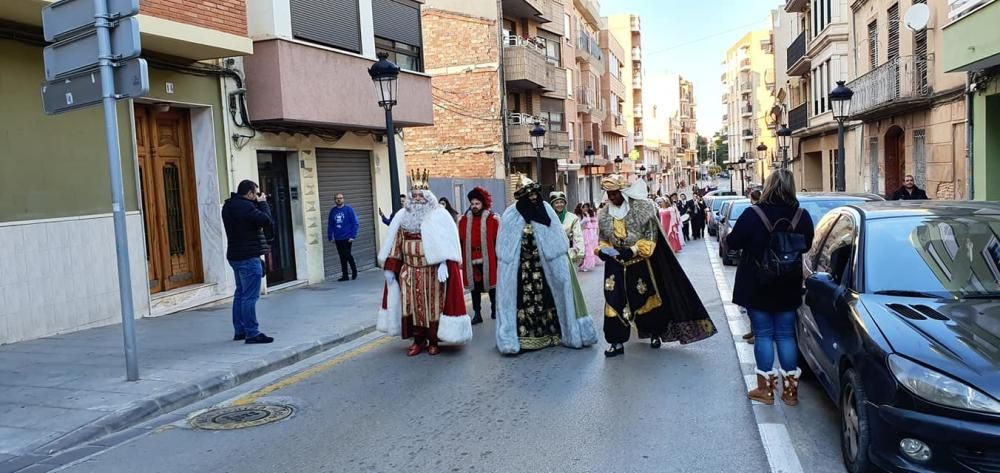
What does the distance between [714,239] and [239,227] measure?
2345 centimetres

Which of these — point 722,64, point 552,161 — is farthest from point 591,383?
point 722,64

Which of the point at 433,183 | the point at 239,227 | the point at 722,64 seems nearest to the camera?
the point at 239,227

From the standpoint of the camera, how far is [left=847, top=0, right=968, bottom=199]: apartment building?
58.6 feet

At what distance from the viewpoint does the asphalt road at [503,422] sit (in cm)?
480

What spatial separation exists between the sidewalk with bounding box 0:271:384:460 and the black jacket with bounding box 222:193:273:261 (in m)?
1.03

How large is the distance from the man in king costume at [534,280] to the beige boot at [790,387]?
2.56 m

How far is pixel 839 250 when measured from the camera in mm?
5262

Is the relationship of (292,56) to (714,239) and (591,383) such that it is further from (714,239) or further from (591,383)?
(714,239)

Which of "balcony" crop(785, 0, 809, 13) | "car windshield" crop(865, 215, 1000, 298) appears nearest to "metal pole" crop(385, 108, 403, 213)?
"car windshield" crop(865, 215, 1000, 298)

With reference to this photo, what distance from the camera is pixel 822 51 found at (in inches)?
1235

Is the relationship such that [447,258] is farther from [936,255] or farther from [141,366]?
[936,255]

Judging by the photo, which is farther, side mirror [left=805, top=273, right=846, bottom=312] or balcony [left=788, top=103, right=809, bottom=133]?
balcony [left=788, top=103, right=809, bottom=133]

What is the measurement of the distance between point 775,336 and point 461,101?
26186 mm

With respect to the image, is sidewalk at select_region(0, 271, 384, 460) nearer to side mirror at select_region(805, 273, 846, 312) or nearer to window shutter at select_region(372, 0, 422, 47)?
side mirror at select_region(805, 273, 846, 312)
